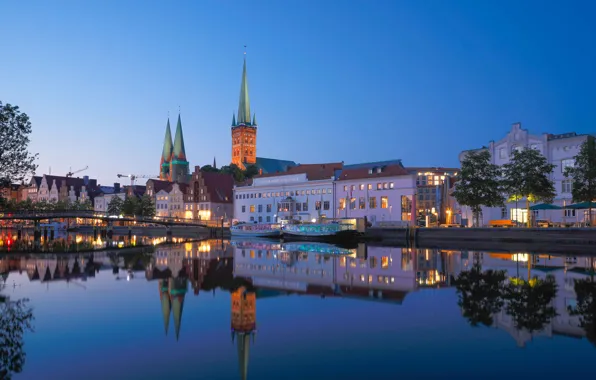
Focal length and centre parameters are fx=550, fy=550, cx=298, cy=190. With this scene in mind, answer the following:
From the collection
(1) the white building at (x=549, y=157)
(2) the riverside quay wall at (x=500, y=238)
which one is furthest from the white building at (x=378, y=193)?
(1) the white building at (x=549, y=157)

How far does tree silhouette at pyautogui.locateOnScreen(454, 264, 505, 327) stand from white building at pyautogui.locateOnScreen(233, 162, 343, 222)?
60.5m

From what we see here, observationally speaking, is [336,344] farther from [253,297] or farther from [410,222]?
[410,222]

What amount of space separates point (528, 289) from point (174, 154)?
169 meters

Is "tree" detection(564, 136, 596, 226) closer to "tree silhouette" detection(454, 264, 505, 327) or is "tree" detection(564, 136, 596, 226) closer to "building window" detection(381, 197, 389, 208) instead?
"tree silhouette" detection(454, 264, 505, 327)

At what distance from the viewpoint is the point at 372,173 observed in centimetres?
8581

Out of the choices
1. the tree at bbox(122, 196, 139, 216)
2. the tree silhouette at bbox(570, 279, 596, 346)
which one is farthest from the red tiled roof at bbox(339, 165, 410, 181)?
the tree silhouette at bbox(570, 279, 596, 346)

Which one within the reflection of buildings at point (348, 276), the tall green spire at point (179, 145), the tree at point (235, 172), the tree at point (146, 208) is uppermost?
the tall green spire at point (179, 145)

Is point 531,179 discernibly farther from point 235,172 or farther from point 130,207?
point 235,172

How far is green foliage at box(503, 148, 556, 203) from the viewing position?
56.6 meters

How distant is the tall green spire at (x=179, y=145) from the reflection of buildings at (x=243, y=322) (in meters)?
164

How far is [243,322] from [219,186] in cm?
10556

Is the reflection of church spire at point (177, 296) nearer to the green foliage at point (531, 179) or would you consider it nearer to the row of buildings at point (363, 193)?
the row of buildings at point (363, 193)

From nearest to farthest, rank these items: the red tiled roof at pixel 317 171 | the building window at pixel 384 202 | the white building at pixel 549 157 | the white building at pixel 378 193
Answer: the white building at pixel 549 157 < the white building at pixel 378 193 < the building window at pixel 384 202 < the red tiled roof at pixel 317 171

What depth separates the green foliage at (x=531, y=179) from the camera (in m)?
56.6
